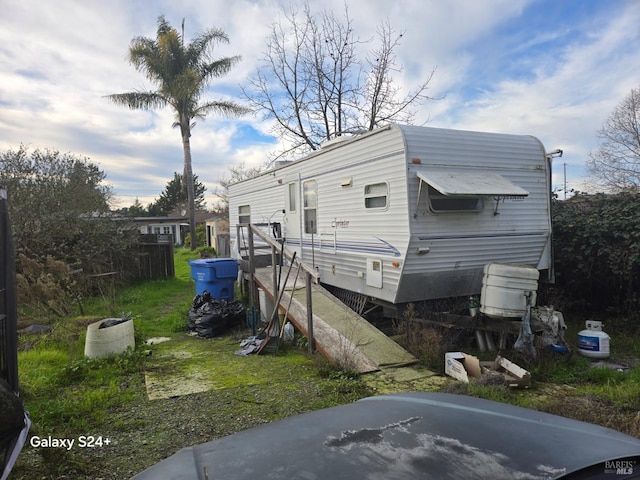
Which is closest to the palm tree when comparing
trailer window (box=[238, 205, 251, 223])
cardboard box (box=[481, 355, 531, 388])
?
trailer window (box=[238, 205, 251, 223])

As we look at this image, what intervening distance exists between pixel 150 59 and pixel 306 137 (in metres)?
9.52

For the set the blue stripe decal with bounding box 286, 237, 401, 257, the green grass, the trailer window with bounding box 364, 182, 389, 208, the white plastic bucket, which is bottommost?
the green grass

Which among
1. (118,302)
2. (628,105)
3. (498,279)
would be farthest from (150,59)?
(628,105)

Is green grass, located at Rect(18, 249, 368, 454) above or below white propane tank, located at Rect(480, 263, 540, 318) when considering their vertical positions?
below

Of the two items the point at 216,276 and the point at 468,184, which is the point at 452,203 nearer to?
the point at 468,184

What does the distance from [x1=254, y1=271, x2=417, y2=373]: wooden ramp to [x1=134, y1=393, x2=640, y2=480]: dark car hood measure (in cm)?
322

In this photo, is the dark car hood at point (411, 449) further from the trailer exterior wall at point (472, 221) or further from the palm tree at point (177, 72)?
the palm tree at point (177, 72)

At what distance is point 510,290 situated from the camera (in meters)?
5.43

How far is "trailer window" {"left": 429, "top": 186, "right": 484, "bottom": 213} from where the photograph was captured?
589cm

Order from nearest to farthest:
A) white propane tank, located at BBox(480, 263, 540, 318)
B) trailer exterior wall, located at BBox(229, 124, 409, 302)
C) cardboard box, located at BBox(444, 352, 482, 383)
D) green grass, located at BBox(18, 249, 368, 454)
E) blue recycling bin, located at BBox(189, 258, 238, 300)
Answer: green grass, located at BBox(18, 249, 368, 454) → cardboard box, located at BBox(444, 352, 482, 383) → white propane tank, located at BBox(480, 263, 540, 318) → trailer exterior wall, located at BBox(229, 124, 409, 302) → blue recycling bin, located at BBox(189, 258, 238, 300)

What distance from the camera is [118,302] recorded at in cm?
1044

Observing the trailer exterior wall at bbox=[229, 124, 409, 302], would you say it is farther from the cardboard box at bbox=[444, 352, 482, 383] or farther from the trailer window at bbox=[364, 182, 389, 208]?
the cardboard box at bbox=[444, 352, 482, 383]

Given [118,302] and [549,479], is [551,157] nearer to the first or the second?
[549,479]

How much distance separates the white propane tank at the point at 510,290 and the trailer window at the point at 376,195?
5.99 feet
